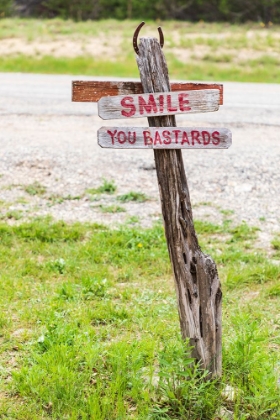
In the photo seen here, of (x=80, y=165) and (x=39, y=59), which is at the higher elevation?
(x=39, y=59)

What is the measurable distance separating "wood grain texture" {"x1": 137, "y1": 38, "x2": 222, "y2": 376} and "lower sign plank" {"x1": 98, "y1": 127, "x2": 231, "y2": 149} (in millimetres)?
72

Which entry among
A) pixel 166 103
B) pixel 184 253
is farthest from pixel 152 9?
pixel 184 253

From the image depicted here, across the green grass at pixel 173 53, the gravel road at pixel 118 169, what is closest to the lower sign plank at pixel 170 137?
the gravel road at pixel 118 169

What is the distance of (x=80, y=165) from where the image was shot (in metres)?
7.44

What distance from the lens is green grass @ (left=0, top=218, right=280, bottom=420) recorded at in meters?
3.19

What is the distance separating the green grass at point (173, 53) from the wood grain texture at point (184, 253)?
11738mm

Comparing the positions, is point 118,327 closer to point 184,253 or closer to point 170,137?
point 184,253

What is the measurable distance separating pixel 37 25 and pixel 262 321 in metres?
20.0

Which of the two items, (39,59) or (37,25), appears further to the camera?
(37,25)

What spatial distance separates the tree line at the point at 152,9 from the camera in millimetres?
27844

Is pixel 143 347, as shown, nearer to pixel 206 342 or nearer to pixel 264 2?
pixel 206 342

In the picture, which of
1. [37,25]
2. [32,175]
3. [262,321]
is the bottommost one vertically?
[262,321]

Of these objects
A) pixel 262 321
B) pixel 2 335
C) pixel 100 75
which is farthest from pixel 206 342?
pixel 100 75

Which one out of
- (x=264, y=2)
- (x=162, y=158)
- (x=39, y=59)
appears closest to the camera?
(x=162, y=158)
